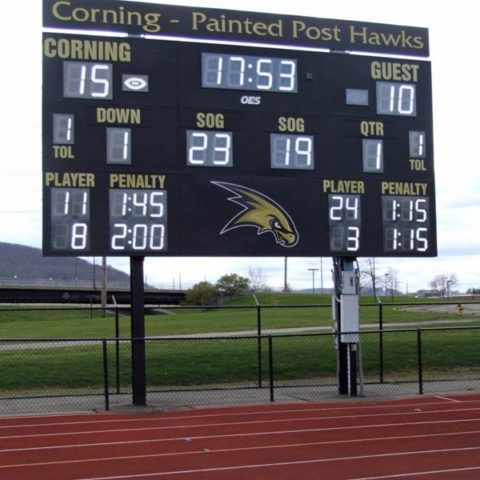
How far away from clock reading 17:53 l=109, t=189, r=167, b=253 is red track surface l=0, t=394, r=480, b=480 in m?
2.84

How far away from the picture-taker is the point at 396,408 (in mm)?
13094

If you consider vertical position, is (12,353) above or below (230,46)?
below

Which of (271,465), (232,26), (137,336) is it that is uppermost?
(232,26)

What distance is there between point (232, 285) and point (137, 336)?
40.8 m

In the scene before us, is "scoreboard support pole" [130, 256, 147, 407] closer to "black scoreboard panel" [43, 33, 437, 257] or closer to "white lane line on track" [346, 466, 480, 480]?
"black scoreboard panel" [43, 33, 437, 257]

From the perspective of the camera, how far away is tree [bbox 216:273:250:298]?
52.6 meters

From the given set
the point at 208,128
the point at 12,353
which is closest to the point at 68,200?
the point at 208,128

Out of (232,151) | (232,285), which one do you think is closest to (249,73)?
(232,151)

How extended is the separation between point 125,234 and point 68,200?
1091 millimetres

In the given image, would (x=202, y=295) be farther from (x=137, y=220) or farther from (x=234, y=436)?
(x=234, y=436)

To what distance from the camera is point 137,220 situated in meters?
12.7

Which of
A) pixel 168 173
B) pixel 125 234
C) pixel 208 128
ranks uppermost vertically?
pixel 208 128

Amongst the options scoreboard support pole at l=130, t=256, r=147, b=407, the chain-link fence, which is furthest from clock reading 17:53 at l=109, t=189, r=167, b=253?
the chain-link fence

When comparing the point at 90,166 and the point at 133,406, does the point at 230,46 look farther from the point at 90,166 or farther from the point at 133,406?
the point at 133,406
